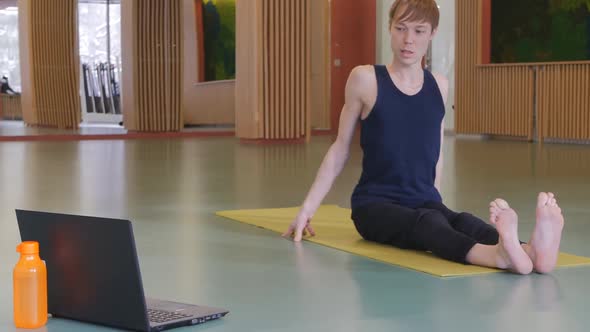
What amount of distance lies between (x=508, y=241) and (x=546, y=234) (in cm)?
13

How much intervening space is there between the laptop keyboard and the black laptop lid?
2.8 inches

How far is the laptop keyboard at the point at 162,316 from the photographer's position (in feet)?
8.85

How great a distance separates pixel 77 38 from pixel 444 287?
42.1ft

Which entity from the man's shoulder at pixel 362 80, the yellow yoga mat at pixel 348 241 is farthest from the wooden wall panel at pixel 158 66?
the man's shoulder at pixel 362 80

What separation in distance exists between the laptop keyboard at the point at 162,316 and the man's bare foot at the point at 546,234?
132 centimetres

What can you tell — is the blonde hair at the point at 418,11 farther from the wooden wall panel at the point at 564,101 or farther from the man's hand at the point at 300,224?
the wooden wall panel at the point at 564,101

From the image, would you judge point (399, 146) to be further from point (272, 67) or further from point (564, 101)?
point (564, 101)

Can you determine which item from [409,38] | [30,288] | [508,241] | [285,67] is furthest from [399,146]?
[285,67]

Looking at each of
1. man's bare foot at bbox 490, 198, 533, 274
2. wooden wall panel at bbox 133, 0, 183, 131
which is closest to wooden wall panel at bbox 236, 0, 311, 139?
wooden wall panel at bbox 133, 0, 183, 131

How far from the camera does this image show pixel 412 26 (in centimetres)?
404

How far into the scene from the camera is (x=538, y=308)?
9.87 feet

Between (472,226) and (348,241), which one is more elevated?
(472,226)

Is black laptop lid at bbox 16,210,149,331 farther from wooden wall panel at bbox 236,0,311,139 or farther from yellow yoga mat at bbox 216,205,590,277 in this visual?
wooden wall panel at bbox 236,0,311,139

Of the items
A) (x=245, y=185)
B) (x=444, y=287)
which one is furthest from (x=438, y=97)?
(x=245, y=185)
